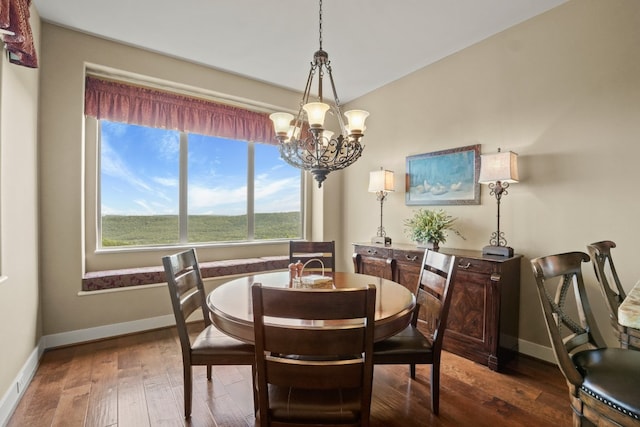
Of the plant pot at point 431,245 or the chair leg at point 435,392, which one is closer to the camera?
the chair leg at point 435,392

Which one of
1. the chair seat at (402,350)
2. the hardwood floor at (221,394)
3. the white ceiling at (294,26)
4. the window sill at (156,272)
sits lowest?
the hardwood floor at (221,394)

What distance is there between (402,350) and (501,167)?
171cm

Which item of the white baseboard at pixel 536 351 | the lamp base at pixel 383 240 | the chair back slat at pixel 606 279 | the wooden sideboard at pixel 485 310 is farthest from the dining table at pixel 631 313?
the lamp base at pixel 383 240

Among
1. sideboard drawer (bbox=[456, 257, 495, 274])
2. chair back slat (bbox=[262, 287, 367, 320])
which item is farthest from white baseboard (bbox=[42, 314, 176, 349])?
sideboard drawer (bbox=[456, 257, 495, 274])

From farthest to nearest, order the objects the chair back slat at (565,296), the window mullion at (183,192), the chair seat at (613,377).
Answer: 1. the window mullion at (183,192)
2. the chair back slat at (565,296)
3. the chair seat at (613,377)

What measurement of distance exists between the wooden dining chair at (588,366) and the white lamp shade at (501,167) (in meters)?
1.11

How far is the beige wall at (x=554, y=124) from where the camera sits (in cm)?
211

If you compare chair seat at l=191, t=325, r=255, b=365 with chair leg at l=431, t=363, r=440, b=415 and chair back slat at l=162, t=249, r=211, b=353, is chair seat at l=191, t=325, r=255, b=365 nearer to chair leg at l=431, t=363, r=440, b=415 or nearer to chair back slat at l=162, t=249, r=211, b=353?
chair back slat at l=162, t=249, r=211, b=353

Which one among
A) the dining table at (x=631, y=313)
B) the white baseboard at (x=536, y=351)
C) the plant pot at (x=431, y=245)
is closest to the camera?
the dining table at (x=631, y=313)

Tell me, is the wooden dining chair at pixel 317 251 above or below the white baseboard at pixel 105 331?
above

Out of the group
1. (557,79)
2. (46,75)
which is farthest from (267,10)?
(557,79)

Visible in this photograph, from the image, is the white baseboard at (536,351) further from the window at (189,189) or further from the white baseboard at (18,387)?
the white baseboard at (18,387)

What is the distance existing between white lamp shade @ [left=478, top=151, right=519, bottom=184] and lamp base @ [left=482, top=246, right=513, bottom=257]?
55cm

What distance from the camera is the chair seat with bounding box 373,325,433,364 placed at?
1.61m
